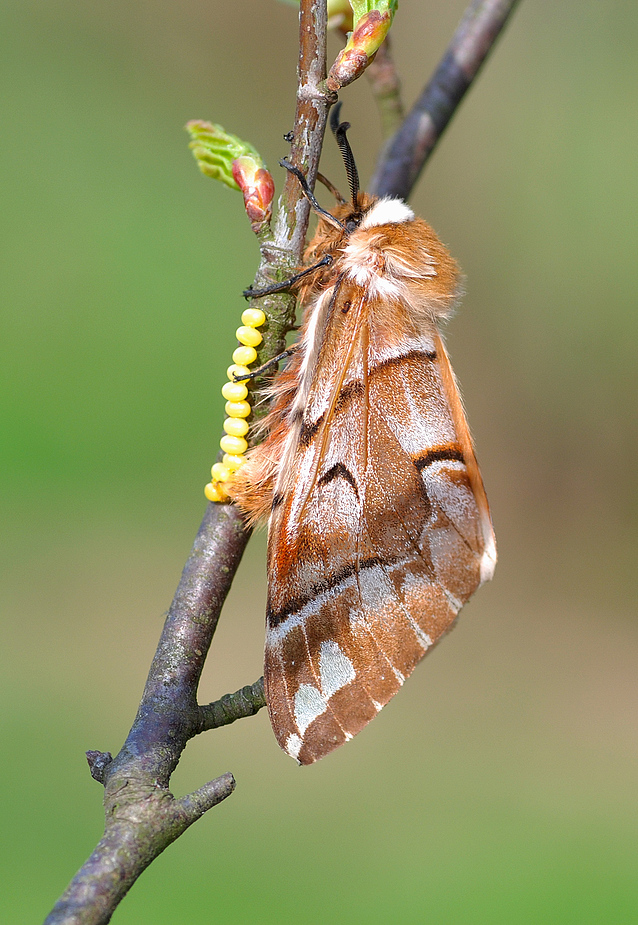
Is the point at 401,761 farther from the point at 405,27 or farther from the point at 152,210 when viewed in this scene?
the point at 405,27

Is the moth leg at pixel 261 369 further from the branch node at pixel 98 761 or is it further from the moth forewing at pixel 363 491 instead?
the branch node at pixel 98 761

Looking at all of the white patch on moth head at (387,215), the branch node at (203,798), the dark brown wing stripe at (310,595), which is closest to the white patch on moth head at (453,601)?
the dark brown wing stripe at (310,595)

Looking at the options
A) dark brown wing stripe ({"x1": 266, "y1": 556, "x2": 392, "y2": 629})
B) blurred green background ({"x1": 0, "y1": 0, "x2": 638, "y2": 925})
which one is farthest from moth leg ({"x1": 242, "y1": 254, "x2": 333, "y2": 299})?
blurred green background ({"x1": 0, "y1": 0, "x2": 638, "y2": 925})

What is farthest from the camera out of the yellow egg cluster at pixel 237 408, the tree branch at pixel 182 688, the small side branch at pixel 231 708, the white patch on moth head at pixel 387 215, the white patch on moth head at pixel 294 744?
the white patch on moth head at pixel 387 215

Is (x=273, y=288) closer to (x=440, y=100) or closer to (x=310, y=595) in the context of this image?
(x=310, y=595)

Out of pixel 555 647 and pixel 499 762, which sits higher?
pixel 555 647

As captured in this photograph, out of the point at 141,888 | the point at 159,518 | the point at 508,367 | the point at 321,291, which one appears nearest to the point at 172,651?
the point at 321,291

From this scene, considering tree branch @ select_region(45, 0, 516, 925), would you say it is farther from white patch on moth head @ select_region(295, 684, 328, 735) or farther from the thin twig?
the thin twig
